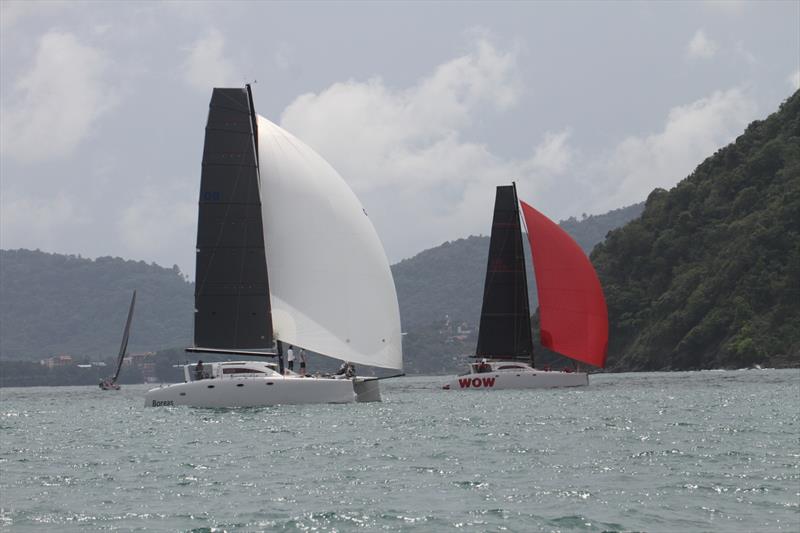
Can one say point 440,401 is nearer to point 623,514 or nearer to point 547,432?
point 547,432

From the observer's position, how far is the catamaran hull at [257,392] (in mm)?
50656

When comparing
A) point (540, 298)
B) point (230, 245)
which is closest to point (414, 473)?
point (230, 245)

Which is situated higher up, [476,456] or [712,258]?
[712,258]

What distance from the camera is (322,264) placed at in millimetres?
53625

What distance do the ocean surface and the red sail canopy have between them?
1188 inches

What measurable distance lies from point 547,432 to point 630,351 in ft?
339

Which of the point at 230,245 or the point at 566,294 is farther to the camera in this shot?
the point at 566,294

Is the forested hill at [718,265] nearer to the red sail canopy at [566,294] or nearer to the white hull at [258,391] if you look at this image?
the red sail canopy at [566,294]

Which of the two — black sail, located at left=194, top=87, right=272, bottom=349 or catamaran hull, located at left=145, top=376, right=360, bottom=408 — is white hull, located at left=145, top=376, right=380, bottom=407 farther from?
black sail, located at left=194, top=87, right=272, bottom=349

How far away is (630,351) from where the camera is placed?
137125 mm

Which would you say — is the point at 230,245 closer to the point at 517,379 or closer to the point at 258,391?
Answer: the point at 258,391

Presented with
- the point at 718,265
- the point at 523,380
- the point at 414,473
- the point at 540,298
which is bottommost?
the point at 414,473

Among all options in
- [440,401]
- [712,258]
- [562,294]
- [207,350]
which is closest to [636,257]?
[712,258]

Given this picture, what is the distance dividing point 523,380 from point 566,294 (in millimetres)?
5806
